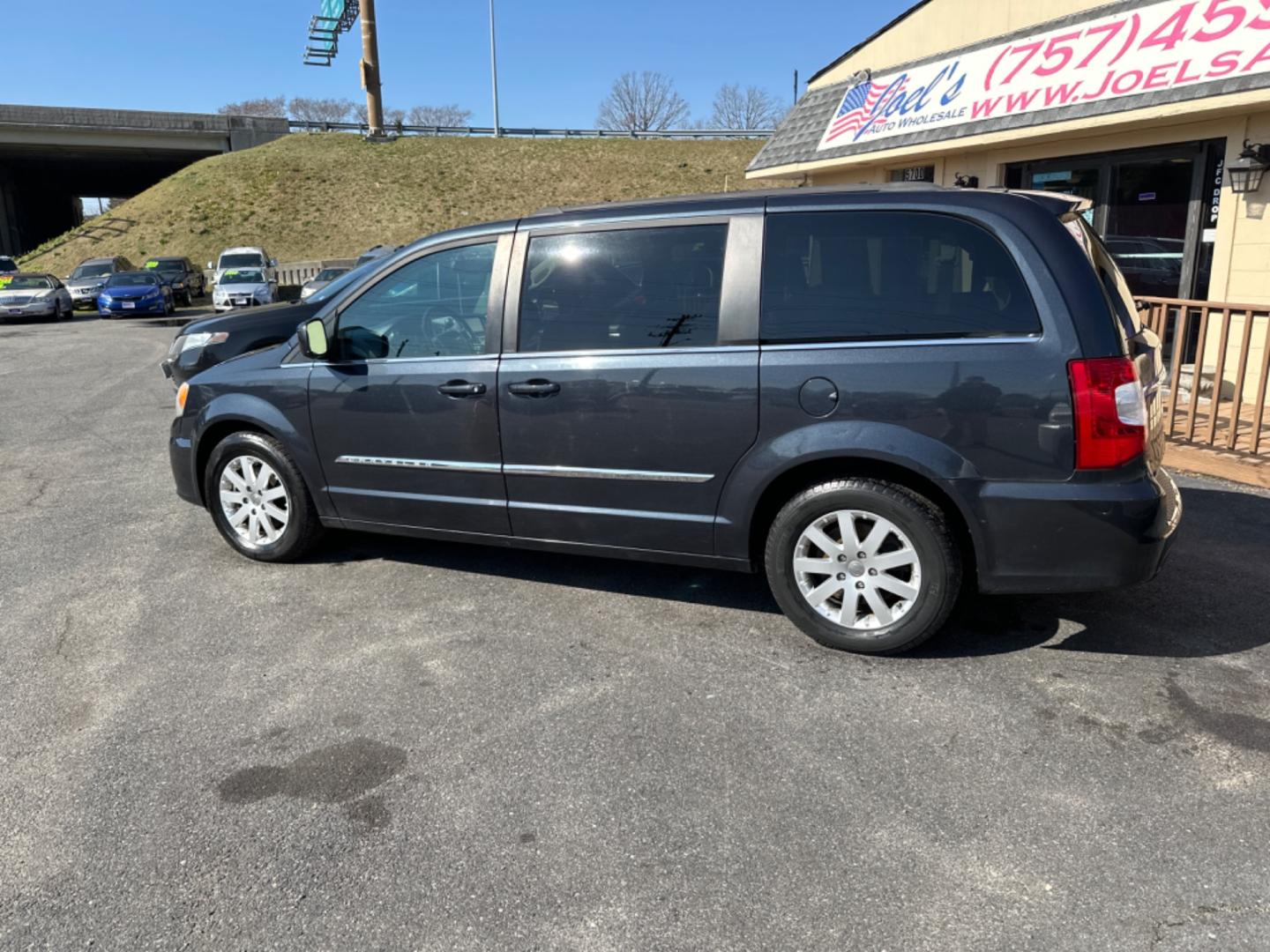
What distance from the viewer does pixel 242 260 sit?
2989 cm

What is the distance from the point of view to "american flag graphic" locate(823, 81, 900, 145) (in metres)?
12.3

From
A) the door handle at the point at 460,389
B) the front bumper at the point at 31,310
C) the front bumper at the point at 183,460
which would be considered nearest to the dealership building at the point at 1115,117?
the door handle at the point at 460,389

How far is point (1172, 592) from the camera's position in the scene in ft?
14.6

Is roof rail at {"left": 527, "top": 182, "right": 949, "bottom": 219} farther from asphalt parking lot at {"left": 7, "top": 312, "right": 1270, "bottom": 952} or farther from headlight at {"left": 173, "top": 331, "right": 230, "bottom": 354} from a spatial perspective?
headlight at {"left": 173, "top": 331, "right": 230, "bottom": 354}

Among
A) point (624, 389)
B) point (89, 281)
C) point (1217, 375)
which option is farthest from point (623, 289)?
point (89, 281)

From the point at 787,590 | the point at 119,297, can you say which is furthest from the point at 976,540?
the point at 119,297

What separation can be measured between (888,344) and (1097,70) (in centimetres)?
718

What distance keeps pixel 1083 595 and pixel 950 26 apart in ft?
30.3

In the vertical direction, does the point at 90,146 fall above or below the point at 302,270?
above

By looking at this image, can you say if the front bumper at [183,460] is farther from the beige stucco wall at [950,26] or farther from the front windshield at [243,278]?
the front windshield at [243,278]

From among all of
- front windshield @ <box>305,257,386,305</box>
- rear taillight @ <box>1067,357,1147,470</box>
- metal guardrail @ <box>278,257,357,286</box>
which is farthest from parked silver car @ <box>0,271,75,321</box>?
rear taillight @ <box>1067,357,1147,470</box>

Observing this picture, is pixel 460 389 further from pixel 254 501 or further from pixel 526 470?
pixel 254 501

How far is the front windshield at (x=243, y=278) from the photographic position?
25578mm

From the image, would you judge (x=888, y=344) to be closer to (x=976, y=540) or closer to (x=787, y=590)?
(x=976, y=540)
